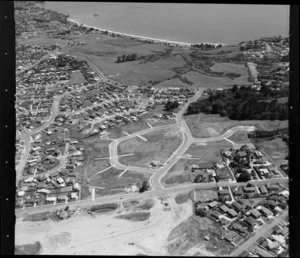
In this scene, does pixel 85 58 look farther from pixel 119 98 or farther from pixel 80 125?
pixel 80 125

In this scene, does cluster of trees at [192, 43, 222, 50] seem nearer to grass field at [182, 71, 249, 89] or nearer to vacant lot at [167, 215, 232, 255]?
grass field at [182, 71, 249, 89]

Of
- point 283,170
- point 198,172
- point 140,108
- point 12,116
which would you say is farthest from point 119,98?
point 12,116

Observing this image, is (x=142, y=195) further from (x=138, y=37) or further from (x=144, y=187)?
(x=138, y=37)

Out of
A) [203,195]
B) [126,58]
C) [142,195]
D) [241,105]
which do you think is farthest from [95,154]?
[126,58]

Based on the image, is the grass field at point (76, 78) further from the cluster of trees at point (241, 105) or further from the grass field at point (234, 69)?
the grass field at point (234, 69)

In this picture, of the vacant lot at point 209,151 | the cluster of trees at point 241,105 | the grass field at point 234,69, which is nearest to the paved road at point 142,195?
the vacant lot at point 209,151

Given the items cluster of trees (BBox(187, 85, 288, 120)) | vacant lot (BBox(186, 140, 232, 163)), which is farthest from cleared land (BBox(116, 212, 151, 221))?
cluster of trees (BBox(187, 85, 288, 120))
